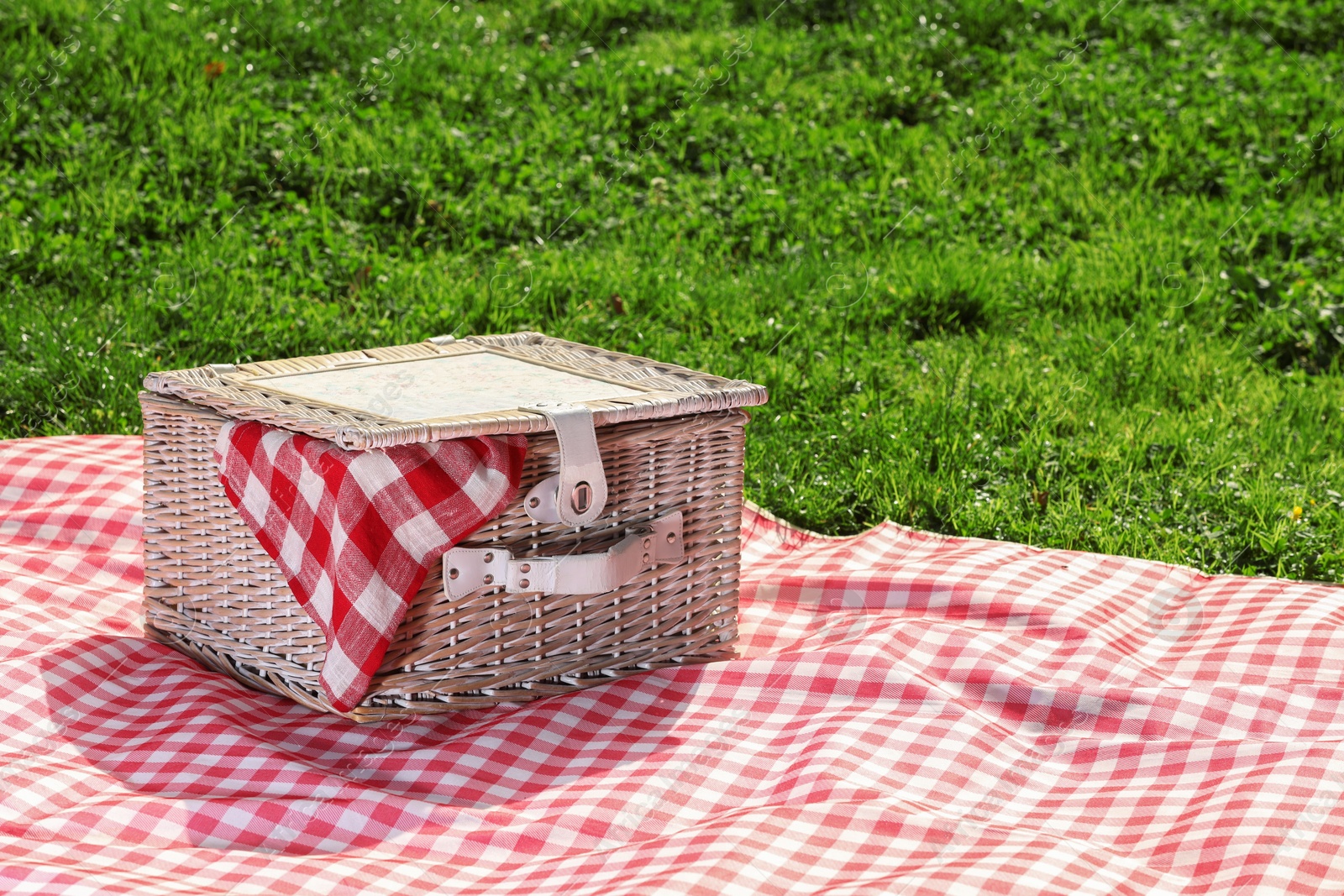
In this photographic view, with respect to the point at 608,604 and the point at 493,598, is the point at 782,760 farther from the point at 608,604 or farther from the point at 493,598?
the point at 493,598

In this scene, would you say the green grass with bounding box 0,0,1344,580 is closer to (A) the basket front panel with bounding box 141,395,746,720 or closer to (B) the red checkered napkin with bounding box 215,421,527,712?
(A) the basket front panel with bounding box 141,395,746,720

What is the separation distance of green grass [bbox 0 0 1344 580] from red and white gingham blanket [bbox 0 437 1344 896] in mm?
651

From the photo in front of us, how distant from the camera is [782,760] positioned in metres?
2.09

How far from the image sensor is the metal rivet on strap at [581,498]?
2.14m

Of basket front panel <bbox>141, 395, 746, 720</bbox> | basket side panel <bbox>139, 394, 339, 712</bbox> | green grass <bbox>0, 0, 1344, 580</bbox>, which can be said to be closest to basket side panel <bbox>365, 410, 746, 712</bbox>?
basket front panel <bbox>141, 395, 746, 720</bbox>

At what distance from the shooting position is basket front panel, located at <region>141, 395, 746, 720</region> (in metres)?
2.17

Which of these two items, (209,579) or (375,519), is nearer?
(375,519)

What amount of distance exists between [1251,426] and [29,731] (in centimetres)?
305

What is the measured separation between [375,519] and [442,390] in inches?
14.7

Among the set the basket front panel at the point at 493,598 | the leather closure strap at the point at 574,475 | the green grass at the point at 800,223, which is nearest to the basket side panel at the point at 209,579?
the basket front panel at the point at 493,598

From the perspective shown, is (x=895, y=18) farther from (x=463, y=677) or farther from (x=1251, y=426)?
(x=463, y=677)

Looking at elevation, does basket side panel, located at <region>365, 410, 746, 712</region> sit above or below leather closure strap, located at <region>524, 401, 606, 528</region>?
below

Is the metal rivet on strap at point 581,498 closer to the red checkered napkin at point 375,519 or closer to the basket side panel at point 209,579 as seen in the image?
the red checkered napkin at point 375,519

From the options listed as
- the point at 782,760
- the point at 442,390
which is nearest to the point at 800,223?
the point at 442,390
